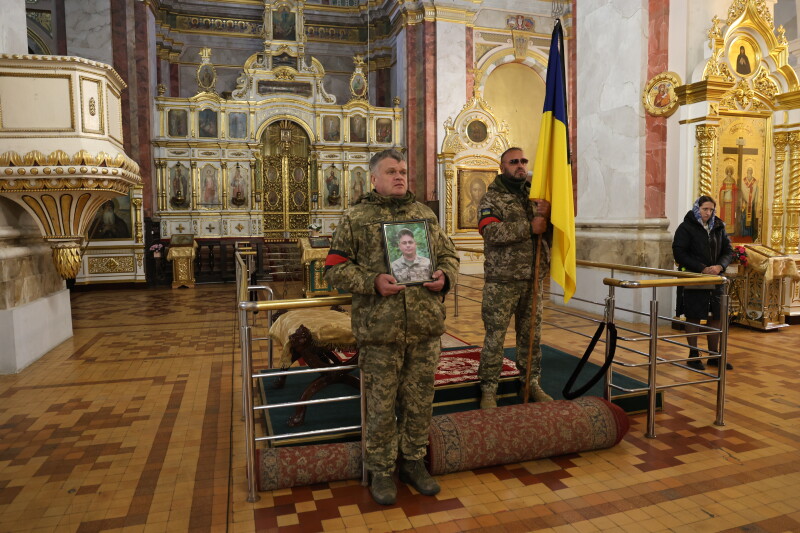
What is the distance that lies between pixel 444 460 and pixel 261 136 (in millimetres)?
14210

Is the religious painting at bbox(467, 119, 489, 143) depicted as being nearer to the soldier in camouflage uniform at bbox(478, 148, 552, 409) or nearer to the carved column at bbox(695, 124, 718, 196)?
the carved column at bbox(695, 124, 718, 196)

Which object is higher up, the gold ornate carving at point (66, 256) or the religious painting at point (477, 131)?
the religious painting at point (477, 131)

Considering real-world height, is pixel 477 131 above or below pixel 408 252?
above

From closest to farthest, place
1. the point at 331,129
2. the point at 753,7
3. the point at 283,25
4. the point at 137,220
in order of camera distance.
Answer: the point at 753,7 → the point at 137,220 → the point at 331,129 → the point at 283,25

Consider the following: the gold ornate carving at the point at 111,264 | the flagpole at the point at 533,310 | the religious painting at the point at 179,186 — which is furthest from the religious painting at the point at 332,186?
the flagpole at the point at 533,310

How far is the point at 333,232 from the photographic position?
4.73 m

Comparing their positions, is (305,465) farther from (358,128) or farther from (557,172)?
(358,128)

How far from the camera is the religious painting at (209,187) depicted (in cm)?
1535

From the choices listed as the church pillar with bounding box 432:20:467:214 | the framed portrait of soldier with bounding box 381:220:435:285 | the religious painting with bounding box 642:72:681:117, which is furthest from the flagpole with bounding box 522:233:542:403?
the church pillar with bounding box 432:20:467:214

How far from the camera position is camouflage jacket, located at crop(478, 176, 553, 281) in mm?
3803

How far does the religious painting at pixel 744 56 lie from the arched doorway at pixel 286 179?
37.1 ft

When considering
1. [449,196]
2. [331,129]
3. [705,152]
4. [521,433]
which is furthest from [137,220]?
[521,433]

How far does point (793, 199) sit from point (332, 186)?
11313 millimetres

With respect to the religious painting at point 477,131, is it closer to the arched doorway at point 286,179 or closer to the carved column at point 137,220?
the arched doorway at point 286,179
